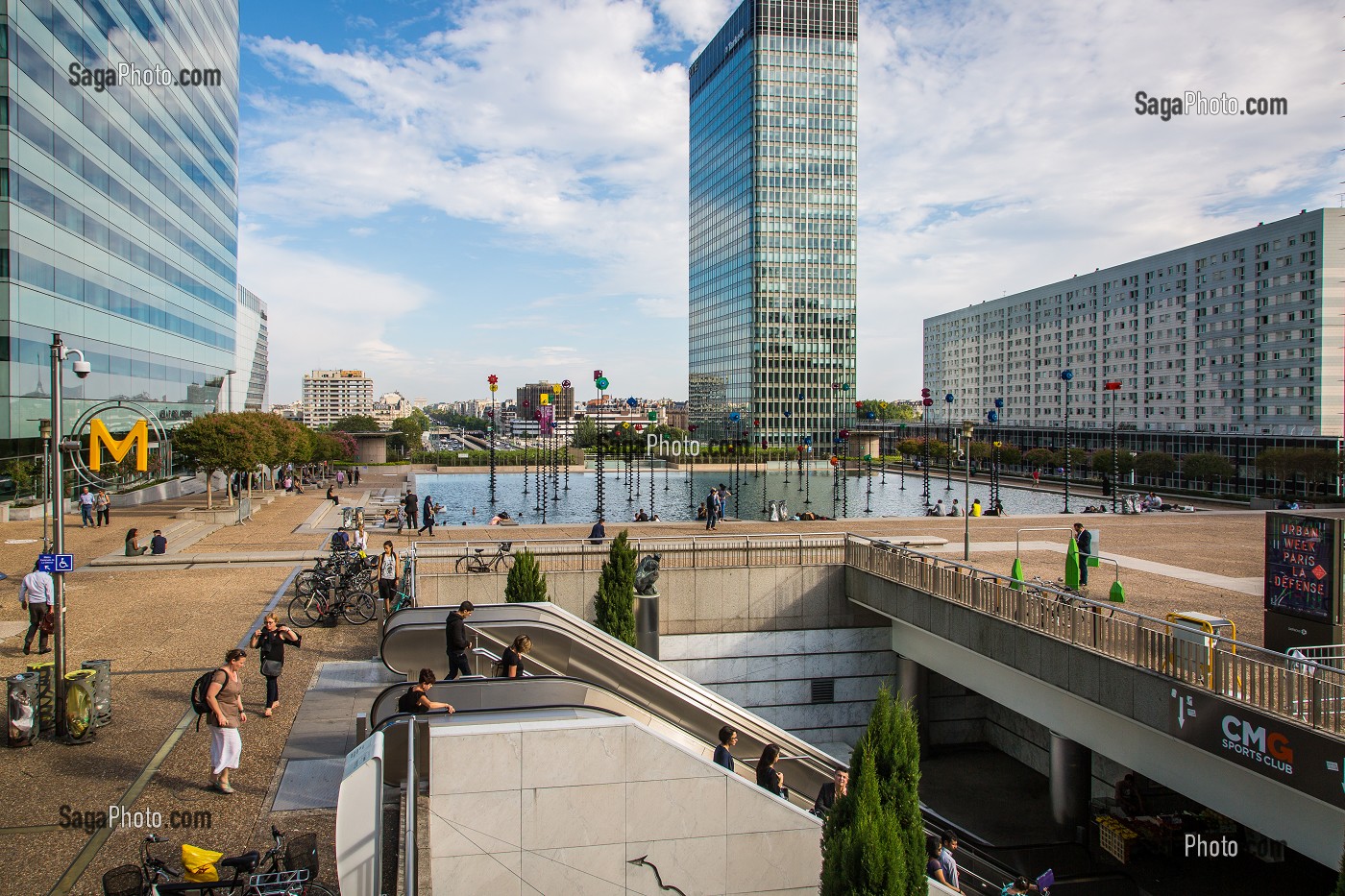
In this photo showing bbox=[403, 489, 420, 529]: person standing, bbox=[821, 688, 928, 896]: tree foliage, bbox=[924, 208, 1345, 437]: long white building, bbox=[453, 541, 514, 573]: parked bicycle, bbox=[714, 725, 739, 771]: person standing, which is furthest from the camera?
bbox=[924, 208, 1345, 437]: long white building

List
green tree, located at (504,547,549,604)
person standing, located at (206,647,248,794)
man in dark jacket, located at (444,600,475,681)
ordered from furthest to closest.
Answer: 1. green tree, located at (504,547,549,604)
2. man in dark jacket, located at (444,600,475,681)
3. person standing, located at (206,647,248,794)

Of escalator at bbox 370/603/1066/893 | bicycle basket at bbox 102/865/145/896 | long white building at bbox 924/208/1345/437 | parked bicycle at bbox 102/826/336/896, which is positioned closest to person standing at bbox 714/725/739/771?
escalator at bbox 370/603/1066/893

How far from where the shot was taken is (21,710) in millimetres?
11312

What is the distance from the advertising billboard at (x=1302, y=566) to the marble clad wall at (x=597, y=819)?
9161 millimetres

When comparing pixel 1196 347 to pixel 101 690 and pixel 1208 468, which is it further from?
pixel 101 690

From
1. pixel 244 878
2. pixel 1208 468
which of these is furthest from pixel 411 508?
pixel 1208 468

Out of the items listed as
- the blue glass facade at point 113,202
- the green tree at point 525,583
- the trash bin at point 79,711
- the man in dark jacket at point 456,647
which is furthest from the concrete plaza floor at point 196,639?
the blue glass facade at point 113,202

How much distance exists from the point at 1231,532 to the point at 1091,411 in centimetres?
8626

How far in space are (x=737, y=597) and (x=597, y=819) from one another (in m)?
13.5

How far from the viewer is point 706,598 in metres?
22.6

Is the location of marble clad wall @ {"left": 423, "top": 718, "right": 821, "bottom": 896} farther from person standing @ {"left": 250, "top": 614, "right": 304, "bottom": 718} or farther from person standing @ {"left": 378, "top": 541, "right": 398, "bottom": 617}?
person standing @ {"left": 378, "top": 541, "right": 398, "bottom": 617}

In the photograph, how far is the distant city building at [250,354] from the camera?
12344 cm

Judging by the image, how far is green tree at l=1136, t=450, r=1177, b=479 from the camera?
251 ft

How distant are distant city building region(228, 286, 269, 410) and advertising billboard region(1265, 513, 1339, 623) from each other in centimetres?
11873
